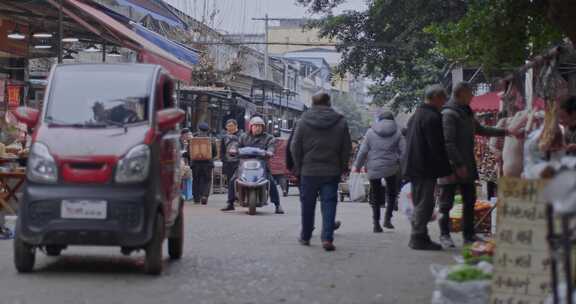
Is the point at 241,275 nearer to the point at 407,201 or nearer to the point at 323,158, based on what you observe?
the point at 323,158

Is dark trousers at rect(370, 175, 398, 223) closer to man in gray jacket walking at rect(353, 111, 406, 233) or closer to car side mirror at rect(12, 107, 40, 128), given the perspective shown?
man in gray jacket walking at rect(353, 111, 406, 233)

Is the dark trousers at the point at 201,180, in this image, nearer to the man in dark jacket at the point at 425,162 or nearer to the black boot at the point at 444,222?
the black boot at the point at 444,222

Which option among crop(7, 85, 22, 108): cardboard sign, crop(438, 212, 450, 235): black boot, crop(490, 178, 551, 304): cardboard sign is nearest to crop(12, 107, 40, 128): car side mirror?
crop(490, 178, 551, 304): cardboard sign

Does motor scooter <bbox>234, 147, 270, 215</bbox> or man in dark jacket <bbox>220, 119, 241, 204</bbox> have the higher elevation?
man in dark jacket <bbox>220, 119, 241, 204</bbox>

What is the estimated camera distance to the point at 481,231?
1502 centimetres

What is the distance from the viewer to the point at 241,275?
10141 mm

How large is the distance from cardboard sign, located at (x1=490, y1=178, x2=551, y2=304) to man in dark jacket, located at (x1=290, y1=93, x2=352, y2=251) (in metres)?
5.95

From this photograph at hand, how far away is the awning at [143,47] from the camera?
55.4 feet

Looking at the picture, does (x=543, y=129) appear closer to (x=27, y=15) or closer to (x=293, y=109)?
(x=27, y=15)

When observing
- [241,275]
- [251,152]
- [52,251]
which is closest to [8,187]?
[52,251]

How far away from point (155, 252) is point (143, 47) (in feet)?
25.3

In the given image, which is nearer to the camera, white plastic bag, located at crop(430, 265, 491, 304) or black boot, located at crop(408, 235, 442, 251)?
white plastic bag, located at crop(430, 265, 491, 304)

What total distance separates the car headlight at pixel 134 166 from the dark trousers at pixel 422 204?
4005mm

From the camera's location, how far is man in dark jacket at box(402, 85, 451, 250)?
1252 centimetres
